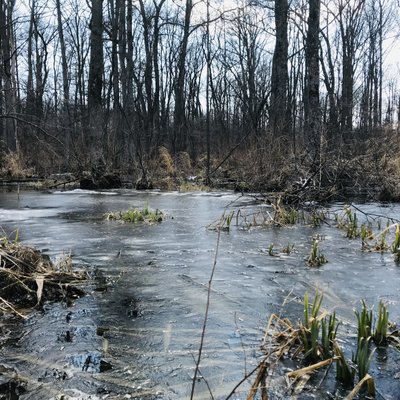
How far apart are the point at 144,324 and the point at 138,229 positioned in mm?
4247

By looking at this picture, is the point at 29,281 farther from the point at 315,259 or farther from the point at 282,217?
the point at 282,217

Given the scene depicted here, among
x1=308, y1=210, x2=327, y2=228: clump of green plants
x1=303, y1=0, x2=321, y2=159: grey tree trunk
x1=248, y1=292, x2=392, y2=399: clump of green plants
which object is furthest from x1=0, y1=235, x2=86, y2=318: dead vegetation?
x1=303, y1=0, x2=321, y2=159: grey tree trunk

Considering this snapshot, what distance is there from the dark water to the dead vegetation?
19 cm

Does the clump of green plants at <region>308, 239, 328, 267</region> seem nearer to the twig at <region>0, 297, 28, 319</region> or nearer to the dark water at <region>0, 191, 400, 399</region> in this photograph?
the dark water at <region>0, 191, 400, 399</region>

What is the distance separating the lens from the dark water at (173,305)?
2.55 m

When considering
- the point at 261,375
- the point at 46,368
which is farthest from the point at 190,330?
the point at 261,375

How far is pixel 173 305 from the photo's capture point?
3742mm

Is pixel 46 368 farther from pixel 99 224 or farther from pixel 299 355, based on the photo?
pixel 99 224

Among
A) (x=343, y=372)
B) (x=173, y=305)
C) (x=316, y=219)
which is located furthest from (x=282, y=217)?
(x=343, y=372)

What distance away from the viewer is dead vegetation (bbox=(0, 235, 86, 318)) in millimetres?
3699

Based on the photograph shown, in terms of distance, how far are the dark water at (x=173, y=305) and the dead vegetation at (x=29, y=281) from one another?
0.19 metres

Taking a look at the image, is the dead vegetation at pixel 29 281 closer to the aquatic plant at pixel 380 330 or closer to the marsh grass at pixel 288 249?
the aquatic plant at pixel 380 330

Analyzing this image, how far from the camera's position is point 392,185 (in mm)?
11414

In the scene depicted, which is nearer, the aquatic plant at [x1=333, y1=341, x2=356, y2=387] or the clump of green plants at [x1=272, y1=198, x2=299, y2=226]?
the aquatic plant at [x1=333, y1=341, x2=356, y2=387]
